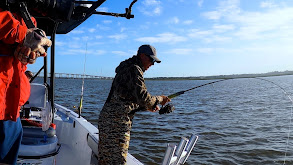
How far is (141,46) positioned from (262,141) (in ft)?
26.1

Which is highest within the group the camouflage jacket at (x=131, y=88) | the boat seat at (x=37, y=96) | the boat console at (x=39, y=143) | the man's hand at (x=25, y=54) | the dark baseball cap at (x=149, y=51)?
the dark baseball cap at (x=149, y=51)

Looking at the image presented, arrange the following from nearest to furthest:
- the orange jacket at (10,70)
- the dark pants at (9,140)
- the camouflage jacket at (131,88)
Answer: the orange jacket at (10,70)
the dark pants at (9,140)
the camouflage jacket at (131,88)

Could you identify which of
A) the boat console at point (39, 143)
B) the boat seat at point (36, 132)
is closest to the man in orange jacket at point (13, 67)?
the boat console at point (39, 143)

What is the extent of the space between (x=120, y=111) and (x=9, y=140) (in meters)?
1.15

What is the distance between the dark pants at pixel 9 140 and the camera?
1.91 meters

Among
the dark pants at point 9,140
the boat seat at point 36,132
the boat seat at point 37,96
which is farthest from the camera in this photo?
the boat seat at point 37,96

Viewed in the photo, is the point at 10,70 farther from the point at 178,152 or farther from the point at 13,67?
the point at 178,152

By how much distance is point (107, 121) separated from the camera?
286 cm

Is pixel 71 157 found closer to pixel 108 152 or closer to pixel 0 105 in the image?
pixel 108 152

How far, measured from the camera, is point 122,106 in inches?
112

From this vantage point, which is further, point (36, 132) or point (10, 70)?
point (36, 132)

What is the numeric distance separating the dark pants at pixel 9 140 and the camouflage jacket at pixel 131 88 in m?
1.06

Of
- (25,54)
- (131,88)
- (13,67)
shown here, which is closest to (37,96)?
(131,88)

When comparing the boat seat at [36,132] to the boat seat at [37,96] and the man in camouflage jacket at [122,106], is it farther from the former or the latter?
the boat seat at [37,96]
